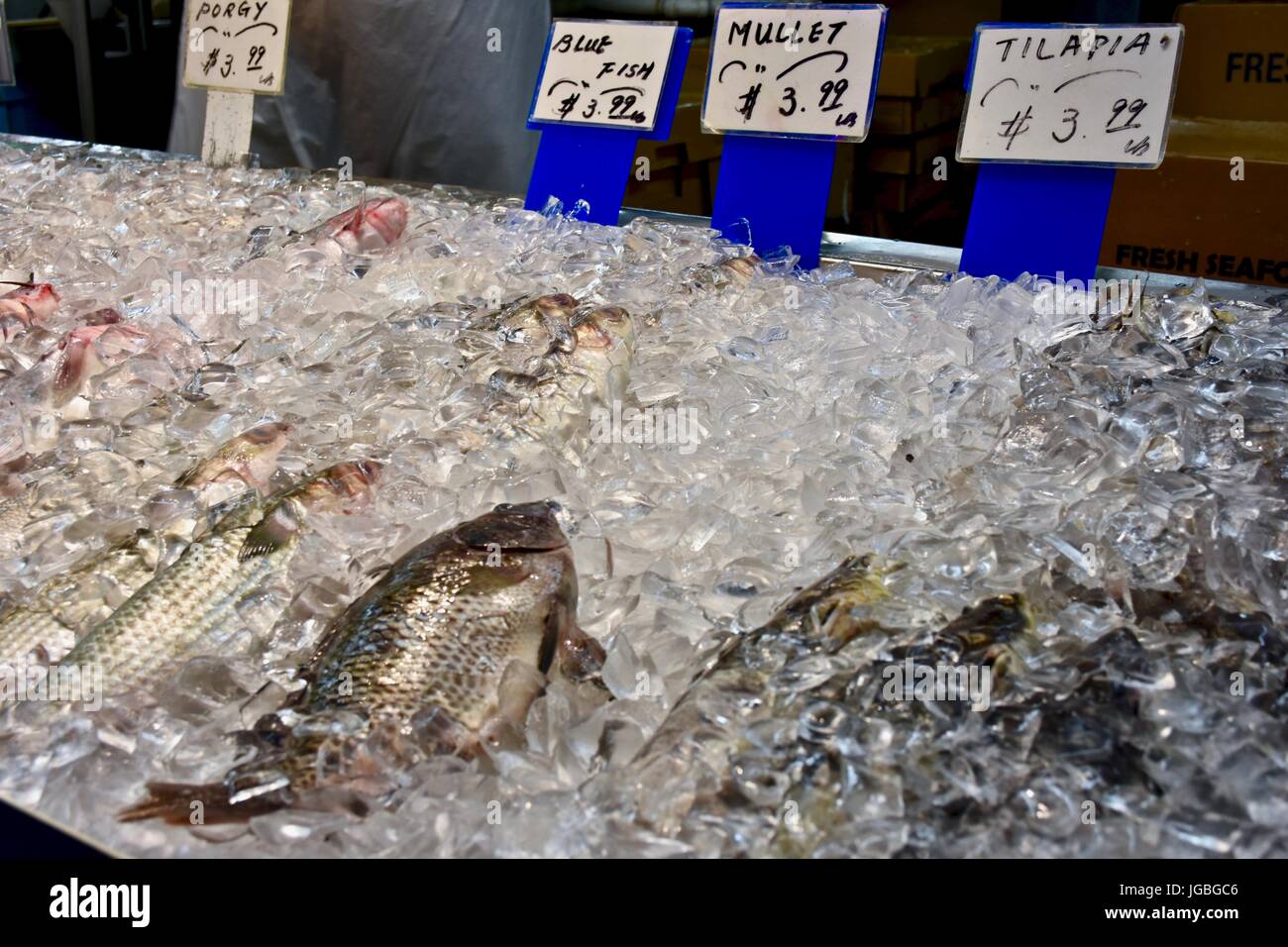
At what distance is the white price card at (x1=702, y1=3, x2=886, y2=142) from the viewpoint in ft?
6.41

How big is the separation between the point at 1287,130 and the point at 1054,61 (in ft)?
6.85

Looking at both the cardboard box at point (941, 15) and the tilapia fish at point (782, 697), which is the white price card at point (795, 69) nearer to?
the tilapia fish at point (782, 697)

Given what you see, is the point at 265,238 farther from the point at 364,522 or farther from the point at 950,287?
the point at 950,287

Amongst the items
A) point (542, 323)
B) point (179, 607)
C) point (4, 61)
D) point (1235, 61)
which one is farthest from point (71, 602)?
point (1235, 61)

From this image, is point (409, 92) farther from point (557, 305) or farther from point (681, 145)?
point (557, 305)

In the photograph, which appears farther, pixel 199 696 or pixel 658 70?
pixel 658 70

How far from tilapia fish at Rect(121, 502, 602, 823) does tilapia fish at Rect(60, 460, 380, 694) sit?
21 centimetres

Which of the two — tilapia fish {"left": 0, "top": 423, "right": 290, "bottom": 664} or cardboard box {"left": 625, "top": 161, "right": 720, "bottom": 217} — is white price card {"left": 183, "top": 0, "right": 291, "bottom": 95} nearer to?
tilapia fish {"left": 0, "top": 423, "right": 290, "bottom": 664}

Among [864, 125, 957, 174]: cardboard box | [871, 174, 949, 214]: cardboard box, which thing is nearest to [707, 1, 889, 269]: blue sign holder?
[864, 125, 957, 174]: cardboard box

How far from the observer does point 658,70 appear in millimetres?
2184

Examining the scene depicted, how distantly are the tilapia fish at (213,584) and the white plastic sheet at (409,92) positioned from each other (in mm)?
2770

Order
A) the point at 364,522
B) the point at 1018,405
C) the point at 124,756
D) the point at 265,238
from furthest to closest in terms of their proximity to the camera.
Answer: the point at 265,238 → the point at 1018,405 → the point at 364,522 → the point at 124,756

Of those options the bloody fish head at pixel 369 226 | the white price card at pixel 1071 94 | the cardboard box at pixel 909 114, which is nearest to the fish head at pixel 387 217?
the bloody fish head at pixel 369 226

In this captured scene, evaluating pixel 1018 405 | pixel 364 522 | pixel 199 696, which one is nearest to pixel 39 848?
pixel 199 696
